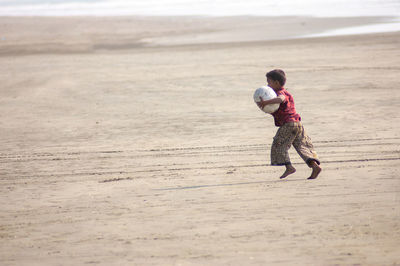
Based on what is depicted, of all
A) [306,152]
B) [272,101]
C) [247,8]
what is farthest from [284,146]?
[247,8]

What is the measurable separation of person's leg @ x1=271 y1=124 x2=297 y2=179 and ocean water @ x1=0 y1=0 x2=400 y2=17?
77.2ft

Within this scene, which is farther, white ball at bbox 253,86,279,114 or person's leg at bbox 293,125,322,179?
person's leg at bbox 293,125,322,179

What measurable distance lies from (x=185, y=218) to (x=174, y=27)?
24794 millimetres

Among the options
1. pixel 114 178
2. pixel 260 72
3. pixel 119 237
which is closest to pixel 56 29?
pixel 260 72

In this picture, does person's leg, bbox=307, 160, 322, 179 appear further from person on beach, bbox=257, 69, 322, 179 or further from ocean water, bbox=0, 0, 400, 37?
ocean water, bbox=0, 0, 400, 37

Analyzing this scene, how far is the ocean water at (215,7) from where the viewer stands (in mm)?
32594

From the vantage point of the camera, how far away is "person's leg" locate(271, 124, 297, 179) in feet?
21.7

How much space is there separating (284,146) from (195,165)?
1.40m

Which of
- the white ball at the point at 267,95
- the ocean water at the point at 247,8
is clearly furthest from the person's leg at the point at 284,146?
the ocean water at the point at 247,8

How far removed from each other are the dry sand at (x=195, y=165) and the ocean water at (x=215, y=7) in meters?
16.2

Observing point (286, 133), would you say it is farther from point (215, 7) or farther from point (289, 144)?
point (215, 7)

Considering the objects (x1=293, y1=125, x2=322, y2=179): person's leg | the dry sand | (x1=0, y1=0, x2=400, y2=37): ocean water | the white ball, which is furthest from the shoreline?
the white ball

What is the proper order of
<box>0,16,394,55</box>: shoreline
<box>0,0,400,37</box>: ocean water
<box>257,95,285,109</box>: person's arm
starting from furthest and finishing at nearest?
<box>0,0,400,37</box>: ocean water < <box>0,16,394,55</box>: shoreline < <box>257,95,285,109</box>: person's arm

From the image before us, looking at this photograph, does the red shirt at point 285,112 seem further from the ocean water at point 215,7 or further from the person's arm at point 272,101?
the ocean water at point 215,7
